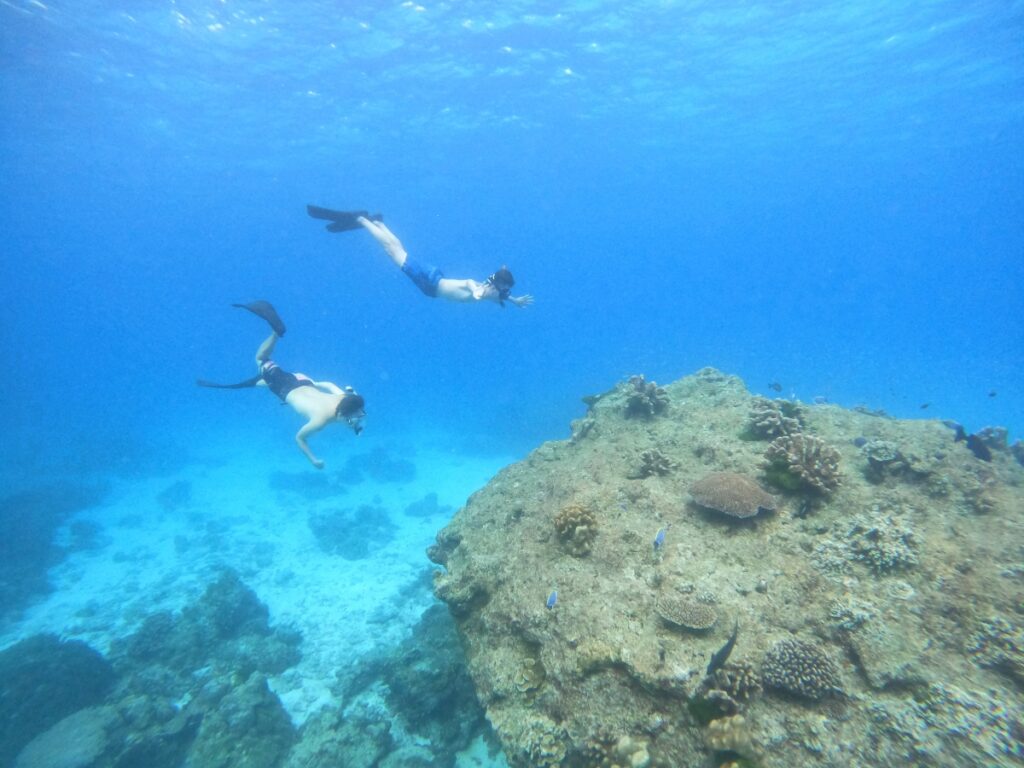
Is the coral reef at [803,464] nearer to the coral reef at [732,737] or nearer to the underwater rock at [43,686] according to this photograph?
the coral reef at [732,737]

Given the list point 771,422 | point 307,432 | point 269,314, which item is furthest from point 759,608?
point 269,314

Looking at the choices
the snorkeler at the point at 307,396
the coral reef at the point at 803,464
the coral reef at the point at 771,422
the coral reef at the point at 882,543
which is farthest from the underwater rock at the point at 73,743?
the coral reef at the point at 771,422

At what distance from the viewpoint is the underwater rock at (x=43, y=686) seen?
1105 centimetres

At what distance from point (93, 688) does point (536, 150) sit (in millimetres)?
58121

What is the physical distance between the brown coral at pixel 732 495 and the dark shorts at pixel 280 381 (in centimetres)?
919

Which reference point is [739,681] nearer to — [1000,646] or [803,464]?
[1000,646]

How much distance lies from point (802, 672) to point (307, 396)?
10.1m

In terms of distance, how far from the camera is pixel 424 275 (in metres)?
11.9

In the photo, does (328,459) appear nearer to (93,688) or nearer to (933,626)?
(93,688)

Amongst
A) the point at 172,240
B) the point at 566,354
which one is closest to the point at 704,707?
the point at 566,354

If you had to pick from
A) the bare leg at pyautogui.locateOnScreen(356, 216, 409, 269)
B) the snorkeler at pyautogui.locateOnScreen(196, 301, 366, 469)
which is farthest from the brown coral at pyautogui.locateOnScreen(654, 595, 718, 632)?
the bare leg at pyautogui.locateOnScreen(356, 216, 409, 269)

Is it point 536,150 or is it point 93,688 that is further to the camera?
point 536,150

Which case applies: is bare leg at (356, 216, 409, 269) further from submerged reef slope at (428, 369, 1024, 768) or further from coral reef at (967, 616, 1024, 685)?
coral reef at (967, 616, 1024, 685)

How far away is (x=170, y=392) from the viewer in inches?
3312
